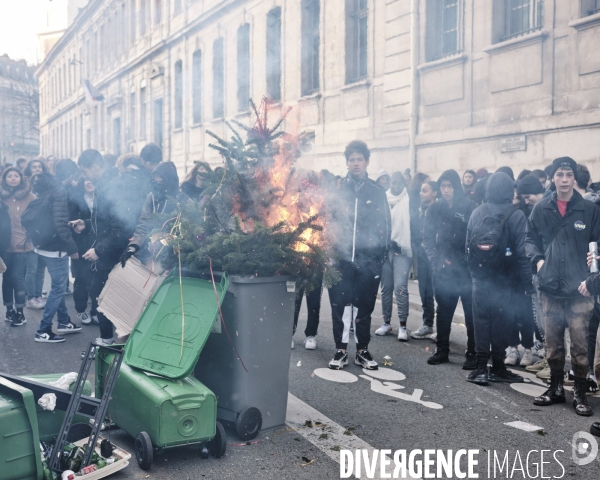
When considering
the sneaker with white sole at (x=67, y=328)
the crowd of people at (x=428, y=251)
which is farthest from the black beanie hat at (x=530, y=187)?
the sneaker with white sole at (x=67, y=328)

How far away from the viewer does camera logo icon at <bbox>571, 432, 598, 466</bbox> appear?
4203mm

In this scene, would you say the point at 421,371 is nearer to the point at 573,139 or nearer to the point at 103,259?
the point at 103,259

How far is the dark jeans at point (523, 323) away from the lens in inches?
260

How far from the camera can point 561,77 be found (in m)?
10.9

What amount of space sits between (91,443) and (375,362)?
322 cm

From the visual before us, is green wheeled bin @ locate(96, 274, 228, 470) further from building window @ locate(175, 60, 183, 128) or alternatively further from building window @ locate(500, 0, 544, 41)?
building window @ locate(175, 60, 183, 128)

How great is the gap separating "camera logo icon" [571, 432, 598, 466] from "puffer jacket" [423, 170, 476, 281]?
2.37m

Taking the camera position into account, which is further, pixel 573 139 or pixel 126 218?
pixel 573 139

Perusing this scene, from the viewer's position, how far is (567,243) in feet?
17.1

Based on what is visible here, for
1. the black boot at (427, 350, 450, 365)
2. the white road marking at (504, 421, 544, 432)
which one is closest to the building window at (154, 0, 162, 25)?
the black boot at (427, 350, 450, 365)

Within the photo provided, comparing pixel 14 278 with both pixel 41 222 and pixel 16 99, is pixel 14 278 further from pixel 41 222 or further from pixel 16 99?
pixel 16 99

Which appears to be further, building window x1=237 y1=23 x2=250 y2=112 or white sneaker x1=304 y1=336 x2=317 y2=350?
building window x1=237 y1=23 x2=250 y2=112

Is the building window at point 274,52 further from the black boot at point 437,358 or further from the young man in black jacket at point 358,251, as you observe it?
the black boot at point 437,358

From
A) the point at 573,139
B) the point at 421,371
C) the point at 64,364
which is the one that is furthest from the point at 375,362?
the point at 573,139
